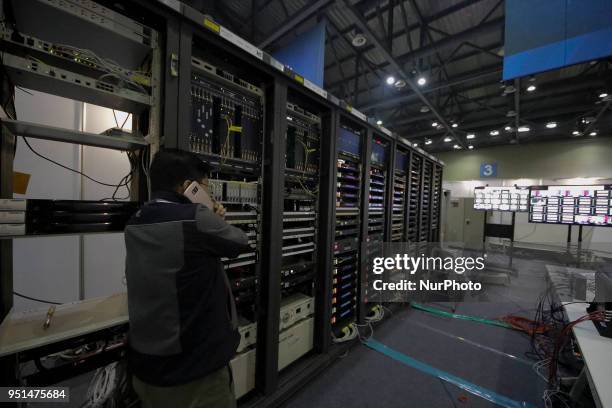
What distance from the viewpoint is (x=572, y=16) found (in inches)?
71.9

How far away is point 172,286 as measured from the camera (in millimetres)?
804

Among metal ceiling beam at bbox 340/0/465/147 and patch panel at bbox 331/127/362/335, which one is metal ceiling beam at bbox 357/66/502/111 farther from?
patch panel at bbox 331/127/362/335

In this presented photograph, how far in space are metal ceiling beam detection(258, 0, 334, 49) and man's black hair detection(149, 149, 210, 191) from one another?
2.42 metres

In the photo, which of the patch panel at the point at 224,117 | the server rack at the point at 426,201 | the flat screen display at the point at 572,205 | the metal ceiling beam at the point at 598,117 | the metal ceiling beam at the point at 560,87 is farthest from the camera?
the metal ceiling beam at the point at 598,117

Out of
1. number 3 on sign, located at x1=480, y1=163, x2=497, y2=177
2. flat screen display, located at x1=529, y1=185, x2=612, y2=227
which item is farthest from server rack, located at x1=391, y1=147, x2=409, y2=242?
number 3 on sign, located at x1=480, y1=163, x2=497, y2=177

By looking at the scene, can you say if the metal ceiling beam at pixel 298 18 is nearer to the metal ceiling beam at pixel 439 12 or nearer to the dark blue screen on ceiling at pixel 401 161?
the metal ceiling beam at pixel 439 12

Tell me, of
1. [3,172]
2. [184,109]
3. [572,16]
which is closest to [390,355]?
[184,109]

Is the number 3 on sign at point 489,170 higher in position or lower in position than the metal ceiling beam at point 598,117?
lower

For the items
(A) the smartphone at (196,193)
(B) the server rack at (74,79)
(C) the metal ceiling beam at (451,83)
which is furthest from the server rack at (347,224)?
(C) the metal ceiling beam at (451,83)

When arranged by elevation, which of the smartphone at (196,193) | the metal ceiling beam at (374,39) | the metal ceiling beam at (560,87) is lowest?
the smartphone at (196,193)

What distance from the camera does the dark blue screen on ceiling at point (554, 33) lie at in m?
1.73

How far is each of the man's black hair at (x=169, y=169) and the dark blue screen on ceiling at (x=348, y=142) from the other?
4.61ft

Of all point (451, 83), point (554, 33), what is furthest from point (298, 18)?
point (451, 83)

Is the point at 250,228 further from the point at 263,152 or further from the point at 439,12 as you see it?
the point at 439,12
